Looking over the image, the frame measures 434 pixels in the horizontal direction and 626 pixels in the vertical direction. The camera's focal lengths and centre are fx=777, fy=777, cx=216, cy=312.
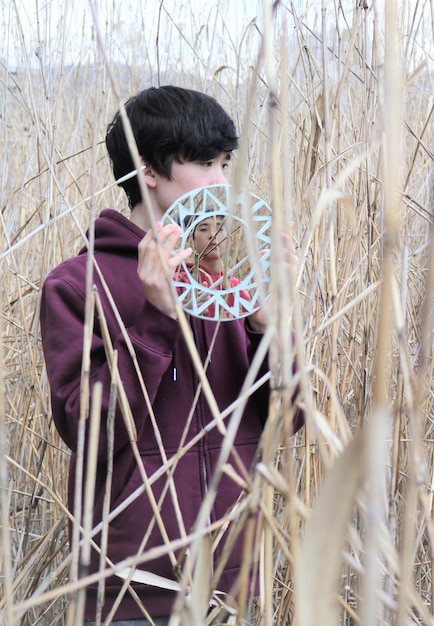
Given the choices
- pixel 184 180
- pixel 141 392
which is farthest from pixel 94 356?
pixel 184 180

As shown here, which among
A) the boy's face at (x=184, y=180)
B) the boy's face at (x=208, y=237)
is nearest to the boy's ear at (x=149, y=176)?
the boy's face at (x=184, y=180)

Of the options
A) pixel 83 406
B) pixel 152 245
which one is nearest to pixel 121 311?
pixel 152 245

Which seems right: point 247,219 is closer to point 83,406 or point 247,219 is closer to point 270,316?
point 270,316

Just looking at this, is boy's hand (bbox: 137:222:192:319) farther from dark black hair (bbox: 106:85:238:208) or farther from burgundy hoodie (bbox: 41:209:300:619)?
dark black hair (bbox: 106:85:238:208)

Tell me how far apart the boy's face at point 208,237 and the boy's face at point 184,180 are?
0.06 m

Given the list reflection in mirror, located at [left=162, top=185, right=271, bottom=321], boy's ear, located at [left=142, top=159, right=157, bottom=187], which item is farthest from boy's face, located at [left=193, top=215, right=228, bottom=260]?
boy's ear, located at [left=142, top=159, right=157, bottom=187]

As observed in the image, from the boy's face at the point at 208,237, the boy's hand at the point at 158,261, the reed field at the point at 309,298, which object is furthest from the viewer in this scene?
the boy's face at the point at 208,237

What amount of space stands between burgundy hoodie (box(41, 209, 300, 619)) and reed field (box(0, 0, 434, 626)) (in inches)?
2.7

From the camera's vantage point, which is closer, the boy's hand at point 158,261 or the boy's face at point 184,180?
the boy's hand at point 158,261

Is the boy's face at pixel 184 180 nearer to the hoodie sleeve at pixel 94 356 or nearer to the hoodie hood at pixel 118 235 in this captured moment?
the hoodie hood at pixel 118 235

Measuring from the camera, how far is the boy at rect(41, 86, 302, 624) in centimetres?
81

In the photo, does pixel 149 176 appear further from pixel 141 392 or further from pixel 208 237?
pixel 141 392

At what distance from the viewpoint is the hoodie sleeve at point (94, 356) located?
80 cm

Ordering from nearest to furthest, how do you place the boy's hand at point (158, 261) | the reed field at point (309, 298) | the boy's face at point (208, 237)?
the reed field at point (309, 298), the boy's hand at point (158, 261), the boy's face at point (208, 237)
